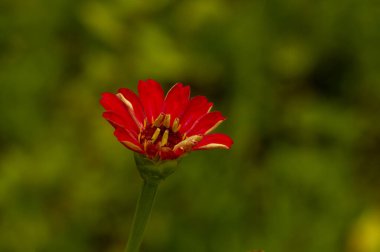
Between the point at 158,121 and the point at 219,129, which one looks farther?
the point at 219,129

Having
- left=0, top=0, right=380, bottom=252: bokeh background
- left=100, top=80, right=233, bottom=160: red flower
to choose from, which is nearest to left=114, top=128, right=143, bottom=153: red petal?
Answer: left=100, top=80, right=233, bottom=160: red flower

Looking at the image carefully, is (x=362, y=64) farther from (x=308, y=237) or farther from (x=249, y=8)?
(x=308, y=237)

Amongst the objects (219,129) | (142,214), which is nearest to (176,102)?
(142,214)

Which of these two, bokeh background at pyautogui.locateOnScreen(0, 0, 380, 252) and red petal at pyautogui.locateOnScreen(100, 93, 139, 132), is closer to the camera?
red petal at pyautogui.locateOnScreen(100, 93, 139, 132)

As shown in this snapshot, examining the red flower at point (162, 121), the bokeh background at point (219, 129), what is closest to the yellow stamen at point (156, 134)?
the red flower at point (162, 121)

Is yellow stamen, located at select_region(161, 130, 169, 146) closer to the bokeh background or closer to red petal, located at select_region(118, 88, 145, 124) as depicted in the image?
red petal, located at select_region(118, 88, 145, 124)

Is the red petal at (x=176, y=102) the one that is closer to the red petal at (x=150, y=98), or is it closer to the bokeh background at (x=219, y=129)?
the red petal at (x=150, y=98)

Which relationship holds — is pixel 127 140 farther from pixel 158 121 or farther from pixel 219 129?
pixel 219 129
